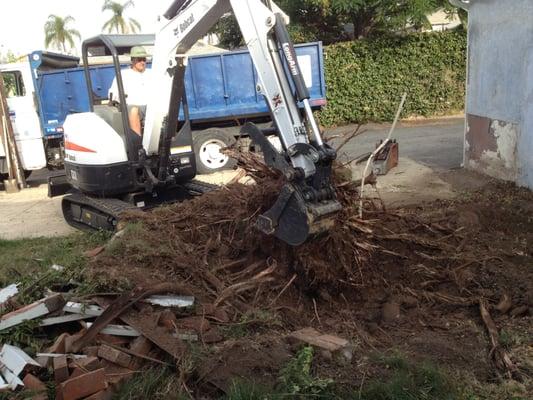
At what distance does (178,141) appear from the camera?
25.5 feet

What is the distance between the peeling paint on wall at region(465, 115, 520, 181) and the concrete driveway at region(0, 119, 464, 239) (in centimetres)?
74

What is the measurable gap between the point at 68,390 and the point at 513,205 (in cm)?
628

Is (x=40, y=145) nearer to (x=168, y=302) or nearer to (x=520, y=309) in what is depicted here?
(x=168, y=302)

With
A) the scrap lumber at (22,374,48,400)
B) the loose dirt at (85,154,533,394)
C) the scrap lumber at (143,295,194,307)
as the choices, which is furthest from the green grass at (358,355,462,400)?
the scrap lumber at (22,374,48,400)

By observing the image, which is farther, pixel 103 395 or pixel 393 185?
pixel 393 185

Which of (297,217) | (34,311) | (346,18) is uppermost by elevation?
(346,18)

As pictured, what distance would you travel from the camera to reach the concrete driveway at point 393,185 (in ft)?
30.1

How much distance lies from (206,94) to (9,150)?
4.51 m

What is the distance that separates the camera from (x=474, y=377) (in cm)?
379

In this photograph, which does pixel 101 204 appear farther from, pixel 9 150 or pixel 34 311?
pixel 9 150

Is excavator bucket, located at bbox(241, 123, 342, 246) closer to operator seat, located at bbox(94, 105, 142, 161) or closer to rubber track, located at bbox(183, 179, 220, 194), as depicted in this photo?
operator seat, located at bbox(94, 105, 142, 161)

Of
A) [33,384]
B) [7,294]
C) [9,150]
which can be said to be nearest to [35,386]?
[33,384]

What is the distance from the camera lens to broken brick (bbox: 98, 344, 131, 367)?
3.94m

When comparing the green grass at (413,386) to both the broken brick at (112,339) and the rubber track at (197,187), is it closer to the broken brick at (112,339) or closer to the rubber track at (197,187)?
the broken brick at (112,339)
